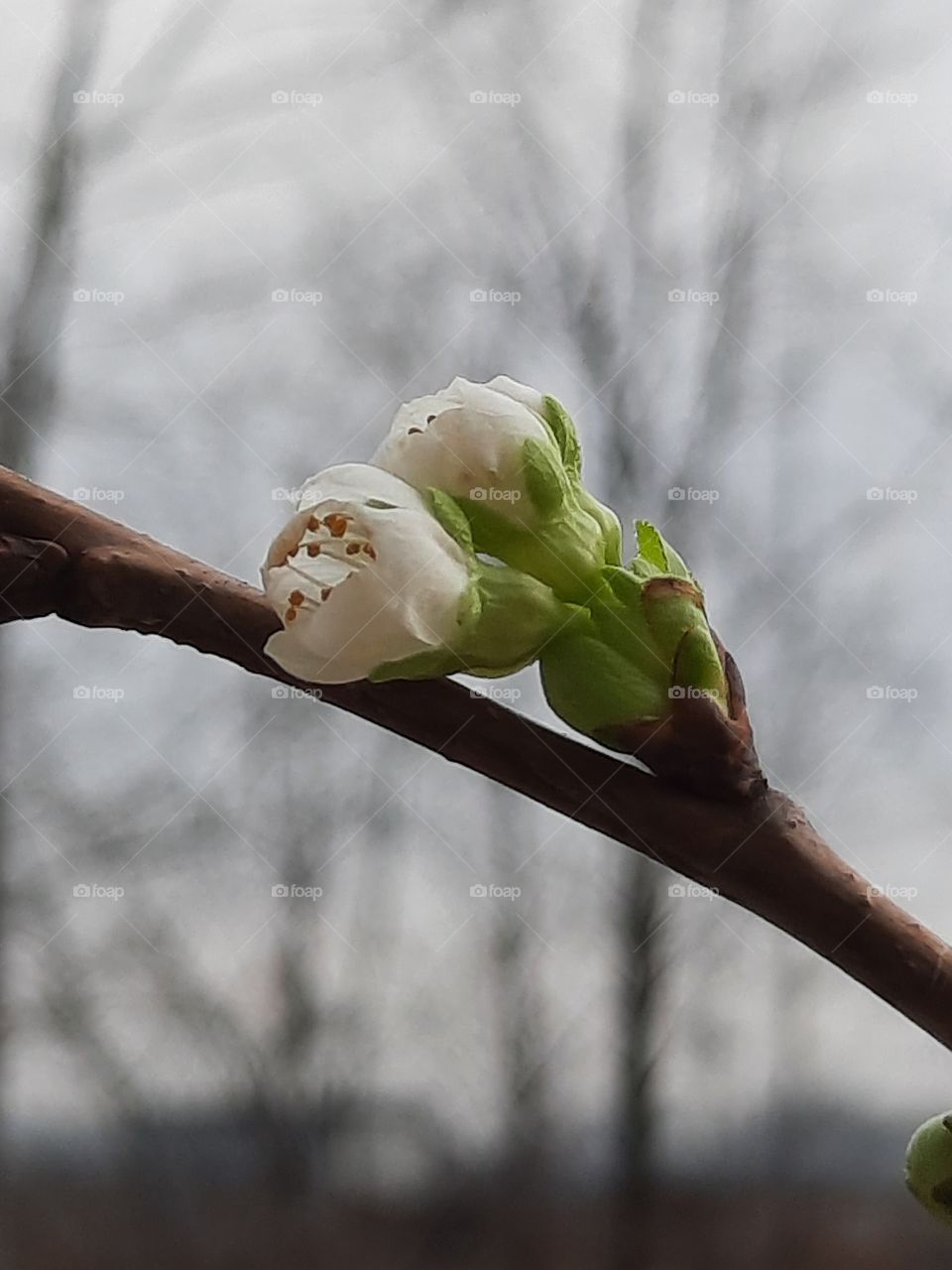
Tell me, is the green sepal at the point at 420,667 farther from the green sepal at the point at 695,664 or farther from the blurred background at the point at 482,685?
the blurred background at the point at 482,685

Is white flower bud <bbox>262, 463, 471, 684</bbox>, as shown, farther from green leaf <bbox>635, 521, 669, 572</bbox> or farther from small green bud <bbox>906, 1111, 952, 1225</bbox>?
small green bud <bbox>906, 1111, 952, 1225</bbox>

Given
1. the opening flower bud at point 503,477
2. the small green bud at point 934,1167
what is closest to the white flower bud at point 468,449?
the opening flower bud at point 503,477

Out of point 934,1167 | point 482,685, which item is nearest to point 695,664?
point 934,1167

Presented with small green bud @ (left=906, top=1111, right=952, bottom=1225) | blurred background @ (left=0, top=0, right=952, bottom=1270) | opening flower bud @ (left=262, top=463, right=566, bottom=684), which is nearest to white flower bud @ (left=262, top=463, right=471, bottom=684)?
opening flower bud @ (left=262, top=463, right=566, bottom=684)

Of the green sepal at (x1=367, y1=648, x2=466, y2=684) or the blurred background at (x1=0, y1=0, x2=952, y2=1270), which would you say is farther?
the blurred background at (x1=0, y1=0, x2=952, y2=1270)

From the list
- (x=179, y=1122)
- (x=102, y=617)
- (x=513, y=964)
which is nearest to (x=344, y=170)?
(x=513, y=964)
